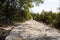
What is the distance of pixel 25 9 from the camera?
64.5ft

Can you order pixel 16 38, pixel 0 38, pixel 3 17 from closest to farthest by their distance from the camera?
pixel 16 38 → pixel 0 38 → pixel 3 17

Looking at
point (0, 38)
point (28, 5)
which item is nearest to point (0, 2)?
point (0, 38)

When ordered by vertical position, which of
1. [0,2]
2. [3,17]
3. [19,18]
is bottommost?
[19,18]

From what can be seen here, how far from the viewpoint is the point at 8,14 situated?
1348cm

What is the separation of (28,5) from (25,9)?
32.6 inches

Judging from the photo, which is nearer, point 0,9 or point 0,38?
point 0,38

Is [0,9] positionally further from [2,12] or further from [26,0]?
[26,0]

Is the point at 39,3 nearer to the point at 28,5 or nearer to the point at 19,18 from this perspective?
the point at 28,5

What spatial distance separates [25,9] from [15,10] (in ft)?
19.0

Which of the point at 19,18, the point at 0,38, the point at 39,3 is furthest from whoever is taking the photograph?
the point at 39,3

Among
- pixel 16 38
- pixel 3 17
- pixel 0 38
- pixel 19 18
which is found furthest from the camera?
pixel 19 18

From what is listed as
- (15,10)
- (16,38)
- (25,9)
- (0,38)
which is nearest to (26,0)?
(25,9)

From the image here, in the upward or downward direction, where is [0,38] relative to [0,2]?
downward

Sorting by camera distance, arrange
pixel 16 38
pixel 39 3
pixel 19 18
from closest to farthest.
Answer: pixel 16 38, pixel 19 18, pixel 39 3
